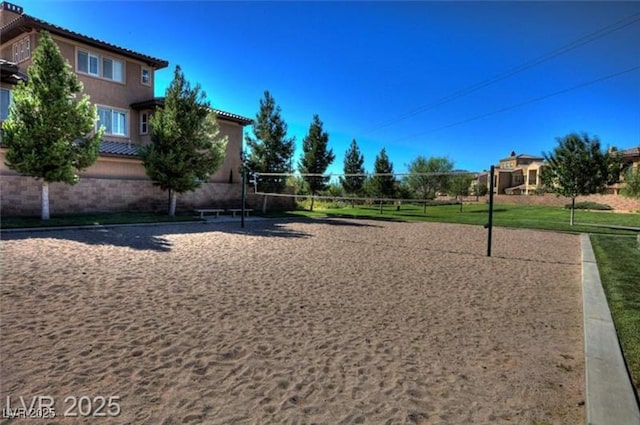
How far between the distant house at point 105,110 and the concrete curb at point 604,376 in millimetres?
18373

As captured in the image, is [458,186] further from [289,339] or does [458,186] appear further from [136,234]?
[289,339]

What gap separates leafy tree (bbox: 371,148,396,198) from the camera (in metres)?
30.8

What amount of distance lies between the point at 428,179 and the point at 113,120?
29353 mm

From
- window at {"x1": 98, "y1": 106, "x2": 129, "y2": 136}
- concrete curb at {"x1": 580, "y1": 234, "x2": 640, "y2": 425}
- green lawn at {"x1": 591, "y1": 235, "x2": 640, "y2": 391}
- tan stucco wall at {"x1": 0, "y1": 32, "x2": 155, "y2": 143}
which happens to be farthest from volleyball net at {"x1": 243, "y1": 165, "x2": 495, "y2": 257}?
concrete curb at {"x1": 580, "y1": 234, "x2": 640, "y2": 425}

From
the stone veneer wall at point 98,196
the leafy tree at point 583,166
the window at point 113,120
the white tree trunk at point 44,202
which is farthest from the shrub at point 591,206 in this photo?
the white tree trunk at point 44,202

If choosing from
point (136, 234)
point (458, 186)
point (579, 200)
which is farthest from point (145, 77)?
point (579, 200)

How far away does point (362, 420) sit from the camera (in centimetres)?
281

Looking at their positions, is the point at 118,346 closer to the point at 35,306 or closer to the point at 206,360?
the point at 206,360

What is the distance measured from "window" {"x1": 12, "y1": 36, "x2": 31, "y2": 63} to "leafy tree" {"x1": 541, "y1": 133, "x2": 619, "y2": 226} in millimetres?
26594

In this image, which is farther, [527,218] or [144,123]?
[527,218]

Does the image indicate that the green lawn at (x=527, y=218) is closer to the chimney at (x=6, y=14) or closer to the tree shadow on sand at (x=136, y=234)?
the tree shadow on sand at (x=136, y=234)

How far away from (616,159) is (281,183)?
18855 millimetres

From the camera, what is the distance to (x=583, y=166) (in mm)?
19906

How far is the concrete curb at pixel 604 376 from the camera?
9.20 ft
